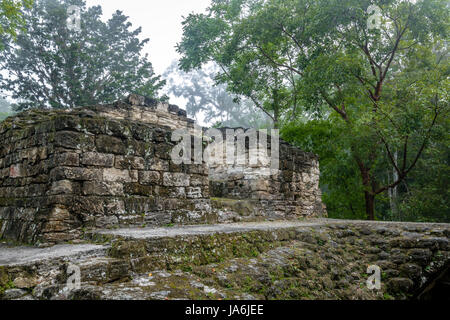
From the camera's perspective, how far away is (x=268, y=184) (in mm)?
7375

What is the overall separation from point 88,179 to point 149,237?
4.23 feet

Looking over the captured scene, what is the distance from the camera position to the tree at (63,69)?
1827cm

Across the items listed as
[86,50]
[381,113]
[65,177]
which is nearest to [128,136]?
[65,177]

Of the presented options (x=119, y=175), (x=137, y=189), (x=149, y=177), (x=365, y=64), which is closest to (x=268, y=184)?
(x=149, y=177)

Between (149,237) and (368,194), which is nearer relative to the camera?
(149,237)

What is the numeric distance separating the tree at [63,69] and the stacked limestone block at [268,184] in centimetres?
1310

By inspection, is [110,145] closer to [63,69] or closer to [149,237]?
[149,237]

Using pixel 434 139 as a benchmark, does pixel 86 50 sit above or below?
above

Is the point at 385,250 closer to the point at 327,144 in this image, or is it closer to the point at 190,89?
the point at 327,144

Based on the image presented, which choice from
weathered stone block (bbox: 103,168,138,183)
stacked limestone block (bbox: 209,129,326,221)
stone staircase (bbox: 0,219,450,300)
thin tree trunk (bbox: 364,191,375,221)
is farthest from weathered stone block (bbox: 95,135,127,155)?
thin tree trunk (bbox: 364,191,375,221)

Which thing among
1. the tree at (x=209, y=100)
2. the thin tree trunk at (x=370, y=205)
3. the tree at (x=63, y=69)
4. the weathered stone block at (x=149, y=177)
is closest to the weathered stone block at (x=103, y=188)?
the weathered stone block at (x=149, y=177)

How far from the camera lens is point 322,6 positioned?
10375mm
